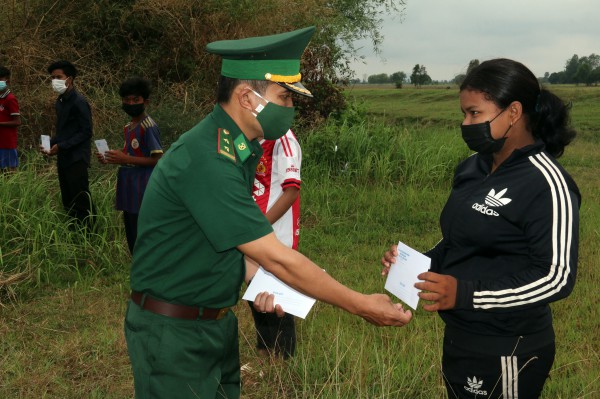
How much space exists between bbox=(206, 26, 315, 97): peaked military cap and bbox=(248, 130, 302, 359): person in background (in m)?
1.58

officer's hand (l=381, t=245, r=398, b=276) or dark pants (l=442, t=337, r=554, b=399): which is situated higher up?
officer's hand (l=381, t=245, r=398, b=276)

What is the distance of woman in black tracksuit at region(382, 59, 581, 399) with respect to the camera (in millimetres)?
2523

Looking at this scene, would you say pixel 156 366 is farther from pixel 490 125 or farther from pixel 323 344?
pixel 323 344

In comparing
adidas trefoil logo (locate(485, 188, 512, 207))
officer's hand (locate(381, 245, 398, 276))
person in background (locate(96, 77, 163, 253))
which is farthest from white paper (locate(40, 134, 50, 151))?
adidas trefoil logo (locate(485, 188, 512, 207))

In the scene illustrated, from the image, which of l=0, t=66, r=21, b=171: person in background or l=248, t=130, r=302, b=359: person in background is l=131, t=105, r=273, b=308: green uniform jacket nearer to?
l=248, t=130, r=302, b=359: person in background

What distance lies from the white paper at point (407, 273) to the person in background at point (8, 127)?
287 inches

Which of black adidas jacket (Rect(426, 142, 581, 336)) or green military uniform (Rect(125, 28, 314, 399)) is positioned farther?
black adidas jacket (Rect(426, 142, 581, 336))

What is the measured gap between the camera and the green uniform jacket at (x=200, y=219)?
7.71 feet

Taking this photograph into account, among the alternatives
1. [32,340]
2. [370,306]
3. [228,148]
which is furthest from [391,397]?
[32,340]

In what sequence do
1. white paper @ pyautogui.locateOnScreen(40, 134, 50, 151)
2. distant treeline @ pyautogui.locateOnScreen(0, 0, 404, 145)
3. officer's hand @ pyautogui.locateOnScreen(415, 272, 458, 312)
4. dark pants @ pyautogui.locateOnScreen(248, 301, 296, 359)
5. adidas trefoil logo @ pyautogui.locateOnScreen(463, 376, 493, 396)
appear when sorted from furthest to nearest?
distant treeline @ pyautogui.locateOnScreen(0, 0, 404, 145) → white paper @ pyautogui.locateOnScreen(40, 134, 50, 151) → dark pants @ pyautogui.locateOnScreen(248, 301, 296, 359) → adidas trefoil logo @ pyautogui.locateOnScreen(463, 376, 493, 396) → officer's hand @ pyautogui.locateOnScreen(415, 272, 458, 312)

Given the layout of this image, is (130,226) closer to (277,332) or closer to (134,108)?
(134,108)

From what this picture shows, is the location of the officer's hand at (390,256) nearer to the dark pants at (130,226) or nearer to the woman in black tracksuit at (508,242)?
the woman in black tracksuit at (508,242)

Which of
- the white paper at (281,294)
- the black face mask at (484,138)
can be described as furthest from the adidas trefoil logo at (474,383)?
the black face mask at (484,138)

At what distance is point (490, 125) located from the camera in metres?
2.69
